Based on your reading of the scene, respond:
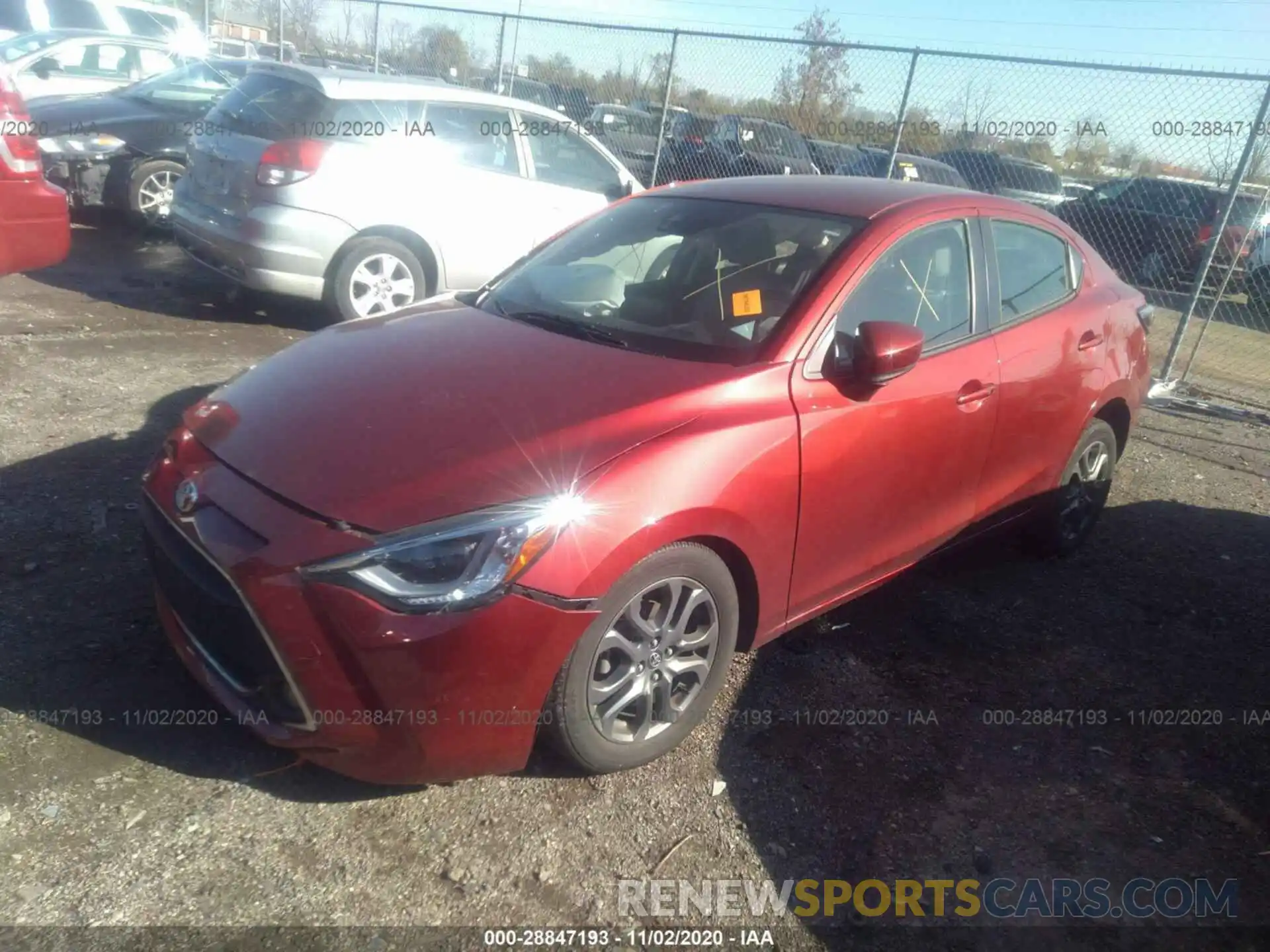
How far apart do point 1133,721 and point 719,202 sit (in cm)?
244

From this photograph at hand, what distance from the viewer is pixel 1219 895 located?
2.78 m

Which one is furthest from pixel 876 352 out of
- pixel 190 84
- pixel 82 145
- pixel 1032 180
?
pixel 1032 180

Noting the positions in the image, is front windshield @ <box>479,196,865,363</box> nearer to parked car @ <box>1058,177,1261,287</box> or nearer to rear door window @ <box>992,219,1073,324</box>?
rear door window @ <box>992,219,1073,324</box>

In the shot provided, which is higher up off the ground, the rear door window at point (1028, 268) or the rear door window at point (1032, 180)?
the rear door window at point (1028, 268)

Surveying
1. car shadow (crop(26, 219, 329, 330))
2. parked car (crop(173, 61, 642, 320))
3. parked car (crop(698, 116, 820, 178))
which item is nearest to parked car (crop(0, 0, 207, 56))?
car shadow (crop(26, 219, 329, 330))

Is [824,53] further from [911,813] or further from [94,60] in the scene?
[911,813]

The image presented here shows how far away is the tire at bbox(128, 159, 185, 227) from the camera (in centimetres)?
907

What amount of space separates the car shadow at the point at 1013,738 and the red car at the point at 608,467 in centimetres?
37

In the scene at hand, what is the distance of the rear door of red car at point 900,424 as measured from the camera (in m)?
3.15

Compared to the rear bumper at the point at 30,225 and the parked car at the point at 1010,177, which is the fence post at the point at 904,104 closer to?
the parked car at the point at 1010,177

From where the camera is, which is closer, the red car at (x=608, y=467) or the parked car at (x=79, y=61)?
the red car at (x=608, y=467)

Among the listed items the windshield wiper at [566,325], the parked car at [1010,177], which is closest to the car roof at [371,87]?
the windshield wiper at [566,325]

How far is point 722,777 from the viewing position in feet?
9.89
